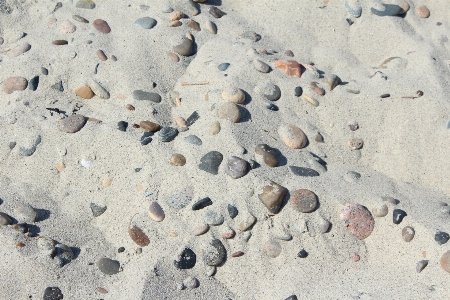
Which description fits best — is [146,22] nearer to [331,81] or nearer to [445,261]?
[331,81]

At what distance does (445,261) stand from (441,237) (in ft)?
0.34

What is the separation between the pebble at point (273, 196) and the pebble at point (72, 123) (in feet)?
3.22

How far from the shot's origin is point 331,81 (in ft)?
8.34

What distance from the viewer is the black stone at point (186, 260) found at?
1919mm

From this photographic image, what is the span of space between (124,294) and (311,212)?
0.87 m

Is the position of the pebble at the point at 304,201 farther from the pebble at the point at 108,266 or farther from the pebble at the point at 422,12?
the pebble at the point at 422,12

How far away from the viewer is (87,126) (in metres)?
2.30

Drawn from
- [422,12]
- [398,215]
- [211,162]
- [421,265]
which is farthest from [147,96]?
[422,12]

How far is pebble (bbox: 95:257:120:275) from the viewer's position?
75.9 inches

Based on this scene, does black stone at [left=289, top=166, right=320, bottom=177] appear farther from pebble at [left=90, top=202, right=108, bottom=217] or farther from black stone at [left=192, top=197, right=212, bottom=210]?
pebble at [left=90, top=202, right=108, bottom=217]

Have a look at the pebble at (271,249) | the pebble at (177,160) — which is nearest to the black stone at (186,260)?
the pebble at (271,249)

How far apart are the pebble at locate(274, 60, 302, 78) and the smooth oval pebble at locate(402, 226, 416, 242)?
1031 millimetres

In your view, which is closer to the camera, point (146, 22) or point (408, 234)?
point (408, 234)

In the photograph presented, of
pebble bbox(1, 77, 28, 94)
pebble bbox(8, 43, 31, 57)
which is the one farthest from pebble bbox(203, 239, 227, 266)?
pebble bbox(8, 43, 31, 57)
